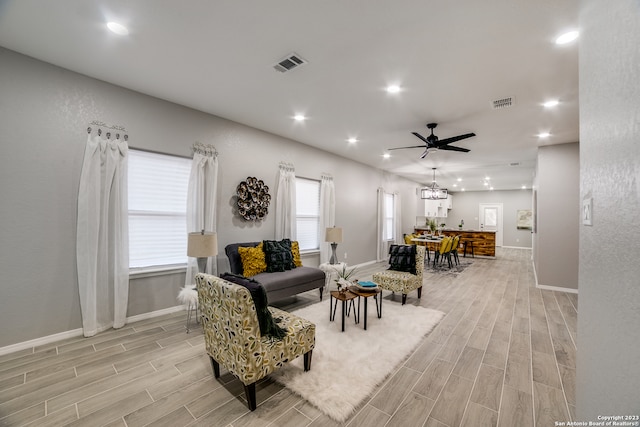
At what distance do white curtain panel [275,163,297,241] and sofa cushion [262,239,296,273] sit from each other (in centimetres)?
62

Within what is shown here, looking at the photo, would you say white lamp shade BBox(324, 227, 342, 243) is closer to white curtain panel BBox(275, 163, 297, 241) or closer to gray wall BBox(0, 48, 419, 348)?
white curtain panel BBox(275, 163, 297, 241)

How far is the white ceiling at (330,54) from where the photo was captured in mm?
2059

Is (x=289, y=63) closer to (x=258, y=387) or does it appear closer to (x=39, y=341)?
(x=258, y=387)

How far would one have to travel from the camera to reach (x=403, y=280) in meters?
4.14

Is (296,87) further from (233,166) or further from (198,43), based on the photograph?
(233,166)

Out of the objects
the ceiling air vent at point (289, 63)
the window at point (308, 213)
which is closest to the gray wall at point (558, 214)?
the window at point (308, 213)

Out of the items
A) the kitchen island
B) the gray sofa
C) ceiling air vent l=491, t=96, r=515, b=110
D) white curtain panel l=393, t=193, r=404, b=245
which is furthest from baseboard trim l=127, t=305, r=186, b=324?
the kitchen island

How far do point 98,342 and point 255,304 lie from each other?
2.28m

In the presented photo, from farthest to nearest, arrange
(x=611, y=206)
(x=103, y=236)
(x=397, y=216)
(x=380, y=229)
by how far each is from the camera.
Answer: (x=397, y=216) < (x=380, y=229) < (x=103, y=236) < (x=611, y=206)

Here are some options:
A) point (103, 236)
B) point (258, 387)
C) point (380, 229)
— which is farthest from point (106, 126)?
point (380, 229)

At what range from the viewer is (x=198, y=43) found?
2482 millimetres

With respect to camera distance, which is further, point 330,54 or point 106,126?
point 106,126

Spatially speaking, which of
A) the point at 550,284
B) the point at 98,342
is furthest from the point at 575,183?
the point at 98,342

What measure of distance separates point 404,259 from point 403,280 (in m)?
0.55
